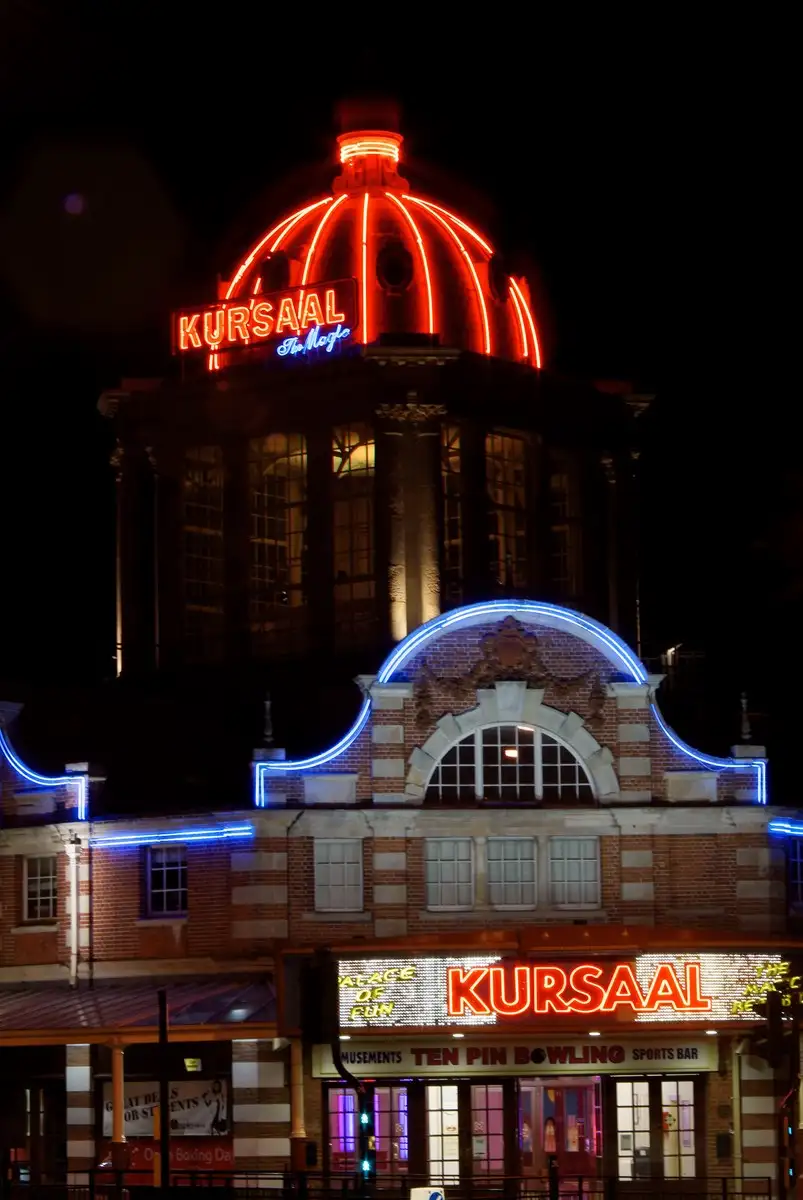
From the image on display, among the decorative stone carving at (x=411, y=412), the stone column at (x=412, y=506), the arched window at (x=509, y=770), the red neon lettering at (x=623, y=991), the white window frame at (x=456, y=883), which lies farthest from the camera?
the decorative stone carving at (x=411, y=412)

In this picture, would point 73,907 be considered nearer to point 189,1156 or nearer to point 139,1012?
point 139,1012

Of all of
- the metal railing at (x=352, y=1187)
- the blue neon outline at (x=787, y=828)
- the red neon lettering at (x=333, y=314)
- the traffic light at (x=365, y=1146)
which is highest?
the red neon lettering at (x=333, y=314)

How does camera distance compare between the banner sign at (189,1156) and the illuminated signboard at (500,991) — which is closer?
the illuminated signboard at (500,991)

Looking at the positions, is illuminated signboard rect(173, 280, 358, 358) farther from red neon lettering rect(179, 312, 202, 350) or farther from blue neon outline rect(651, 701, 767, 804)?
blue neon outline rect(651, 701, 767, 804)

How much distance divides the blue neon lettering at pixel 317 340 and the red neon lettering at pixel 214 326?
75.6 inches

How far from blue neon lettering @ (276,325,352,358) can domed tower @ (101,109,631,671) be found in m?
0.05

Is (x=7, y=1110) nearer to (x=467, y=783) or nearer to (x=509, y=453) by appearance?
(x=467, y=783)

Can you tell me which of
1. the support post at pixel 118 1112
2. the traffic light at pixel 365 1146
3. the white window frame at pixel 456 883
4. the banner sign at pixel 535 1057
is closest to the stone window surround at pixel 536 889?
the white window frame at pixel 456 883

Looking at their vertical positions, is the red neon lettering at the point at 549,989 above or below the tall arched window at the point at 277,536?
below

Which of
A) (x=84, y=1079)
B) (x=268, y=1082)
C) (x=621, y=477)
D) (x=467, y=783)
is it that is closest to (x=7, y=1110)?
(x=84, y=1079)

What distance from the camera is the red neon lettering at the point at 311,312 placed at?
57.8 meters

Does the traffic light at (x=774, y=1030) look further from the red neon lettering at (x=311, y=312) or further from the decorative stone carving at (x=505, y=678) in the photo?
the red neon lettering at (x=311, y=312)

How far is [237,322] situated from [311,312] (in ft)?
6.70

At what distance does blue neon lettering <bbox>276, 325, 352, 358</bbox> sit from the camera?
2274 inches
